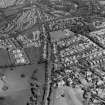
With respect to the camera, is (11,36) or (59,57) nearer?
(59,57)

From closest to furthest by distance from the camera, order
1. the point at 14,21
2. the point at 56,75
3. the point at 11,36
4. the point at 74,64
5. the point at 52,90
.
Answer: the point at 52,90, the point at 56,75, the point at 74,64, the point at 11,36, the point at 14,21

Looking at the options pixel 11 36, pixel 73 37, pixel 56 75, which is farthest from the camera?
pixel 11 36

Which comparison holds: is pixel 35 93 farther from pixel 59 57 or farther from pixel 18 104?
pixel 59 57

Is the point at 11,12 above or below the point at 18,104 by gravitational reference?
above

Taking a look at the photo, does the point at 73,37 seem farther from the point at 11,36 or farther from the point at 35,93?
the point at 35,93

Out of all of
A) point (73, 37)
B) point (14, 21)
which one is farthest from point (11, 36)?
point (73, 37)

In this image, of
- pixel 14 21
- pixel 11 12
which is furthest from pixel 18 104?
pixel 11 12
